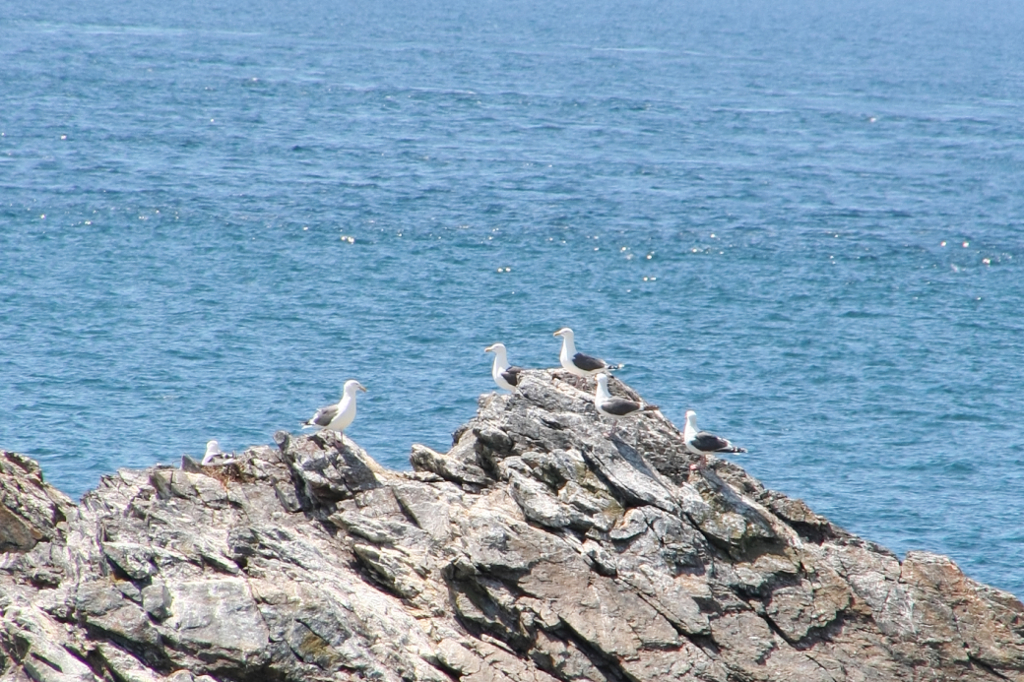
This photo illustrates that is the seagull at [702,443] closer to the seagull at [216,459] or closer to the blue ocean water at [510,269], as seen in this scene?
the seagull at [216,459]

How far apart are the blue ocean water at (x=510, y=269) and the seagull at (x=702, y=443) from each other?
17.9 meters

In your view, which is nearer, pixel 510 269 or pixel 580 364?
pixel 580 364

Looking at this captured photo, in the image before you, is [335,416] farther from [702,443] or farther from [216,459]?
[702,443]

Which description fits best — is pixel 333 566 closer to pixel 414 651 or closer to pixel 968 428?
pixel 414 651

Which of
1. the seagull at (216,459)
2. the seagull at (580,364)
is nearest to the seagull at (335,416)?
the seagull at (216,459)

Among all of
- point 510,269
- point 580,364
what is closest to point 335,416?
point 580,364

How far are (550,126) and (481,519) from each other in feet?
325

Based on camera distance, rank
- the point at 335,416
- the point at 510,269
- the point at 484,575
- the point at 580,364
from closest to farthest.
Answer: the point at 484,575, the point at 335,416, the point at 580,364, the point at 510,269

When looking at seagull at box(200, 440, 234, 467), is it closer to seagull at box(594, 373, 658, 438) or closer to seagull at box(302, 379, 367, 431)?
seagull at box(302, 379, 367, 431)

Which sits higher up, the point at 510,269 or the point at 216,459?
the point at 510,269

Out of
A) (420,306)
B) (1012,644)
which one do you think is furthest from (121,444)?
(1012,644)

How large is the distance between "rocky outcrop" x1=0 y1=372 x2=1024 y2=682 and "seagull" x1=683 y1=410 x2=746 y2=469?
37 centimetres

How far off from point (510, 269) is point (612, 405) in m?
48.5

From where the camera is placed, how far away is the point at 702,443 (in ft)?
85.4
